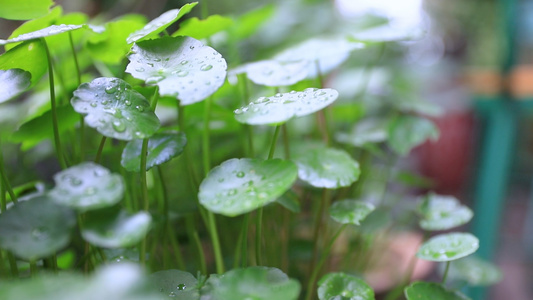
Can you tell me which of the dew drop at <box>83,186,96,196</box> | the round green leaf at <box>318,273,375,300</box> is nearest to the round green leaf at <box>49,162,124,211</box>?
the dew drop at <box>83,186,96,196</box>

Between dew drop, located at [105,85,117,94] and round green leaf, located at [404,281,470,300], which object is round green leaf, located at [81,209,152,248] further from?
round green leaf, located at [404,281,470,300]

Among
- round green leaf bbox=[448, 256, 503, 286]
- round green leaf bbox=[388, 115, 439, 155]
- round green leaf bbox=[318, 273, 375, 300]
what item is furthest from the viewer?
round green leaf bbox=[388, 115, 439, 155]

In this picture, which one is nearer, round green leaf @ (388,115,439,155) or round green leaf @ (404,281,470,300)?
round green leaf @ (404,281,470,300)

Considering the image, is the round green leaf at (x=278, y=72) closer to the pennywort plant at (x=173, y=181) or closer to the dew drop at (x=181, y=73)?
the pennywort plant at (x=173, y=181)

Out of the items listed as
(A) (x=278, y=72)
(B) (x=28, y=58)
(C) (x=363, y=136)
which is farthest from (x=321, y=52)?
(B) (x=28, y=58)

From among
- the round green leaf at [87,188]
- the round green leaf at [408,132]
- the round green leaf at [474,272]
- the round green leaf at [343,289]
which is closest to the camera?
the round green leaf at [87,188]

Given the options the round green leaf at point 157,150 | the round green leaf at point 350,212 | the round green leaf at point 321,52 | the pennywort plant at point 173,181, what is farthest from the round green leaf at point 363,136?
the round green leaf at point 157,150

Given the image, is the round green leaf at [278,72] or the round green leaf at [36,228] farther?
the round green leaf at [278,72]
